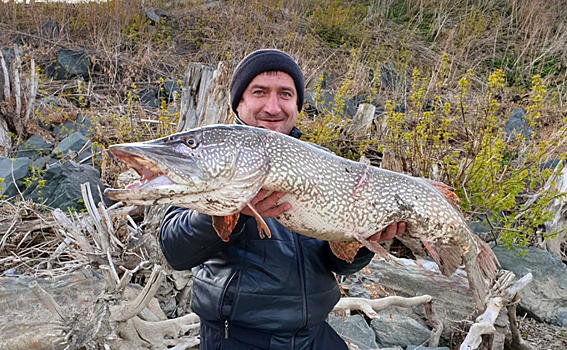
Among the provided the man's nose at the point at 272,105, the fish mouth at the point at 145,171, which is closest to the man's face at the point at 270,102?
the man's nose at the point at 272,105

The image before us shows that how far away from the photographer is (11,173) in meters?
4.93

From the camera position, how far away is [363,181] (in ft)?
6.33

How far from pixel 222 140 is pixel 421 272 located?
118 inches

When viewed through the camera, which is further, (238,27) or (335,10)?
(335,10)

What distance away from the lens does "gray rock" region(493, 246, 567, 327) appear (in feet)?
13.7

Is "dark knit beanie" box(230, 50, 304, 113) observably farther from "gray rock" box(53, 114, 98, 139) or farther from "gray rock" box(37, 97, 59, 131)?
"gray rock" box(37, 97, 59, 131)

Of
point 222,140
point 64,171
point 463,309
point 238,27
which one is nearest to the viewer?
point 222,140

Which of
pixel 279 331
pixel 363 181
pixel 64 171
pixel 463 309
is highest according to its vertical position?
pixel 363 181

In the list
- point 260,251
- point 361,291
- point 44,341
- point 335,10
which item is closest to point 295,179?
point 260,251

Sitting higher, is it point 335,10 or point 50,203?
point 335,10

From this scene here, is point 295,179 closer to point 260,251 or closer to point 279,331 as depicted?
point 260,251

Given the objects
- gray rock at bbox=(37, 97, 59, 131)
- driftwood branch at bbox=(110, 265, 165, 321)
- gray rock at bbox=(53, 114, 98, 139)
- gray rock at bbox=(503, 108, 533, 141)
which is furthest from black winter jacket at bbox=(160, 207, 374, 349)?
gray rock at bbox=(503, 108, 533, 141)

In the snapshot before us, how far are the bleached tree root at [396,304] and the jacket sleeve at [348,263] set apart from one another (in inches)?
43.6

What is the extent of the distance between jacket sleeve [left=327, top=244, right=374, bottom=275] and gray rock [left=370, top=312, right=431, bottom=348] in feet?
5.57
